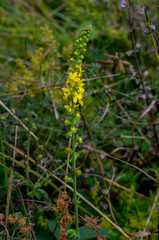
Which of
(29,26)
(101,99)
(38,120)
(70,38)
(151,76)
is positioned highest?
(29,26)

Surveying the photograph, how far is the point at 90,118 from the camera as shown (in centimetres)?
161

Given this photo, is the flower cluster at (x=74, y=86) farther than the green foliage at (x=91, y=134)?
No

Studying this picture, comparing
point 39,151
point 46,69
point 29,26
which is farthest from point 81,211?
point 29,26

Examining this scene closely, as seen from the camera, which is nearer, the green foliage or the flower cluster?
the flower cluster

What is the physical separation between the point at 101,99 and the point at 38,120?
1.61 ft

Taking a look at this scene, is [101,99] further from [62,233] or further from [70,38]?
[70,38]

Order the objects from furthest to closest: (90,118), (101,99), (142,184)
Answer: (142,184) < (101,99) < (90,118)

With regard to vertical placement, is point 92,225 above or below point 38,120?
below

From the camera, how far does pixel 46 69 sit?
79.7 inches

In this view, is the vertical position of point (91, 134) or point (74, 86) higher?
point (74, 86)

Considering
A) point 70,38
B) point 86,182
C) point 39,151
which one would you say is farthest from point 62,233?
point 70,38

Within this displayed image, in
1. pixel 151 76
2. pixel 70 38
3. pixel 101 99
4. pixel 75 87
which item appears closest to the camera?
pixel 75 87

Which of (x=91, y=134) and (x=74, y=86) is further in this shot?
(x=91, y=134)

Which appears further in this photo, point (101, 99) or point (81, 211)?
point (101, 99)
